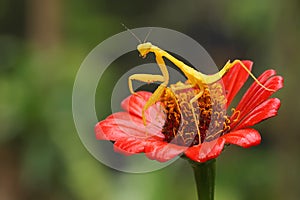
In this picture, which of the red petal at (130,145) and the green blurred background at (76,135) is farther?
the green blurred background at (76,135)

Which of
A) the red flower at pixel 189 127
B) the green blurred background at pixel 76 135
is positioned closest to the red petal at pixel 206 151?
the red flower at pixel 189 127

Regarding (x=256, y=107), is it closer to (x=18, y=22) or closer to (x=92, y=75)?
(x=92, y=75)

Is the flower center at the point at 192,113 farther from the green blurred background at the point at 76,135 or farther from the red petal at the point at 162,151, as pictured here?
the green blurred background at the point at 76,135

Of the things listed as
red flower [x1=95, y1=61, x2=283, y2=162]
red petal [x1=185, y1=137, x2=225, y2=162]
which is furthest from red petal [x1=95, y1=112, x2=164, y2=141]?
red petal [x1=185, y1=137, x2=225, y2=162]

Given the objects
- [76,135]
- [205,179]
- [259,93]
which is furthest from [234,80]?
[76,135]

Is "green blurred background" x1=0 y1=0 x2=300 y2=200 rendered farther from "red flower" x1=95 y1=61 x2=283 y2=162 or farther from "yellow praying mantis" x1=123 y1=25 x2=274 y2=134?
"yellow praying mantis" x1=123 y1=25 x2=274 y2=134

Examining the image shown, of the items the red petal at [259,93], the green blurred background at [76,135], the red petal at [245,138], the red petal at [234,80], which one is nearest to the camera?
the red petal at [245,138]

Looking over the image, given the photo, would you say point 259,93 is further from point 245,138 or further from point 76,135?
point 76,135
